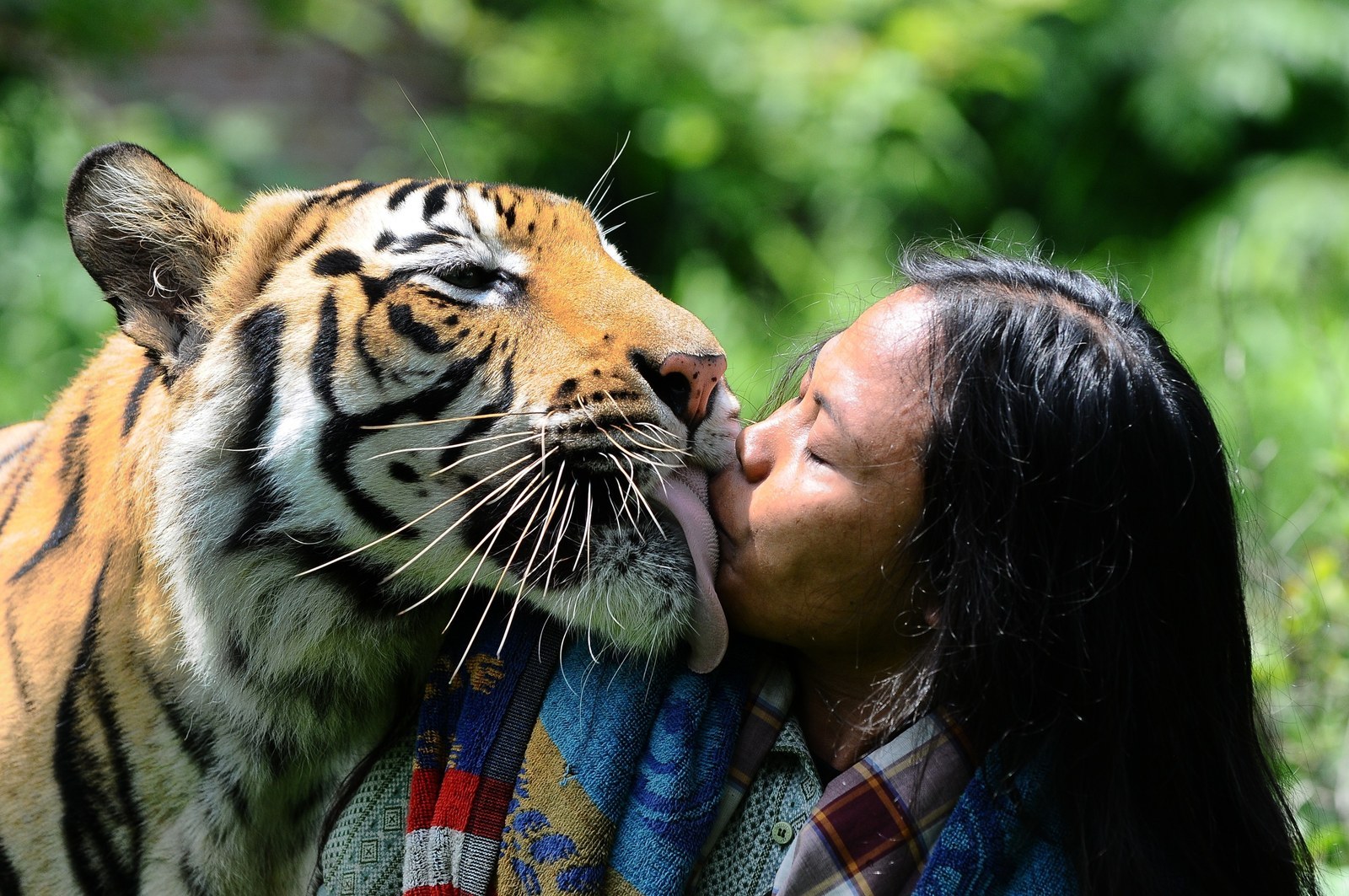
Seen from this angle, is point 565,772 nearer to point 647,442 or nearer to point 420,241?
point 647,442

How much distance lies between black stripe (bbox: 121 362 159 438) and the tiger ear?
0.25 ft

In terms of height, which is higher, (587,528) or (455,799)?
(587,528)

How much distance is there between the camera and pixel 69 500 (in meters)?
1.62

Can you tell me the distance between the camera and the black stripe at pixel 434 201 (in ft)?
4.94

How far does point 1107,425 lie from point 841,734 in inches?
18.0

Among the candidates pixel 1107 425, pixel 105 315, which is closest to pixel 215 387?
pixel 1107 425

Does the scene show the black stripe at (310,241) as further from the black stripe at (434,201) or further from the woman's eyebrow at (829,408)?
the woman's eyebrow at (829,408)

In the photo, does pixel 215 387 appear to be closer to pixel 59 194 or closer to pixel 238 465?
pixel 238 465

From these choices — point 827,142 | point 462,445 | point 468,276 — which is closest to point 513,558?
point 462,445

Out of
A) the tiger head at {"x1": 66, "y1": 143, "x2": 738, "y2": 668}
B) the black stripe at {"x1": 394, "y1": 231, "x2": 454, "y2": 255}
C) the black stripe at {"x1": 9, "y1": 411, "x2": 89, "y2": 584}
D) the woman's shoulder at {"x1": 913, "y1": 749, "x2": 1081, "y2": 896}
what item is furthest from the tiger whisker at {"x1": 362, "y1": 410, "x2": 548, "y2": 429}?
the woman's shoulder at {"x1": 913, "y1": 749, "x2": 1081, "y2": 896}

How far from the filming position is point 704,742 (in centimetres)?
134

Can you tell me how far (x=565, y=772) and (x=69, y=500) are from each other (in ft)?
2.63

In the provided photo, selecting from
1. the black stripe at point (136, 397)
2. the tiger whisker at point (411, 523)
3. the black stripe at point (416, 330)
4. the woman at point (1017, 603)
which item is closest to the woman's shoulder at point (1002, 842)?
the woman at point (1017, 603)

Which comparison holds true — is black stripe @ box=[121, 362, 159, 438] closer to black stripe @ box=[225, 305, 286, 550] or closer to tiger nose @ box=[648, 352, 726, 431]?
black stripe @ box=[225, 305, 286, 550]
